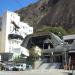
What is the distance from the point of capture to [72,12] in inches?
5059

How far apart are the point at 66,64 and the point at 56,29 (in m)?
43.6

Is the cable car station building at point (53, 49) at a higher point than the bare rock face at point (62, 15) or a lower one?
lower


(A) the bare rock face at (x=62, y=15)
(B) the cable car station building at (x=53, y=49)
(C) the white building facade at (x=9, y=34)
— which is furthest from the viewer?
(A) the bare rock face at (x=62, y=15)

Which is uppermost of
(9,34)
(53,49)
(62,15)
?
(62,15)

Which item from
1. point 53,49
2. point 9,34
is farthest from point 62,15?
point 53,49

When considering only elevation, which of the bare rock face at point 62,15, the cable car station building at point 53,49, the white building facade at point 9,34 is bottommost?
the cable car station building at point 53,49

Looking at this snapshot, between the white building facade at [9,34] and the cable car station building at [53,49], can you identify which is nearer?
the cable car station building at [53,49]

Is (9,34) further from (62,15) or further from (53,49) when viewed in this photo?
(62,15)

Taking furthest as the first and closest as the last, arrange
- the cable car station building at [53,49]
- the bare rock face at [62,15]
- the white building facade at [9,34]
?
the bare rock face at [62,15] < the white building facade at [9,34] < the cable car station building at [53,49]

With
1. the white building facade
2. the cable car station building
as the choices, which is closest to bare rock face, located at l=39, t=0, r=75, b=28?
the white building facade

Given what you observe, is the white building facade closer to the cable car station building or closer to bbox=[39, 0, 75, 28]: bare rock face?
the cable car station building

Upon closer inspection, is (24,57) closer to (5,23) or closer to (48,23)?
(5,23)

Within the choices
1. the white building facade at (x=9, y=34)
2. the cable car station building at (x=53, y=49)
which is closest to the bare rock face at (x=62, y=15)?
the white building facade at (x=9, y=34)

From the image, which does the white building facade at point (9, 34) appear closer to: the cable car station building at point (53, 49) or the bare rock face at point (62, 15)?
the cable car station building at point (53, 49)
